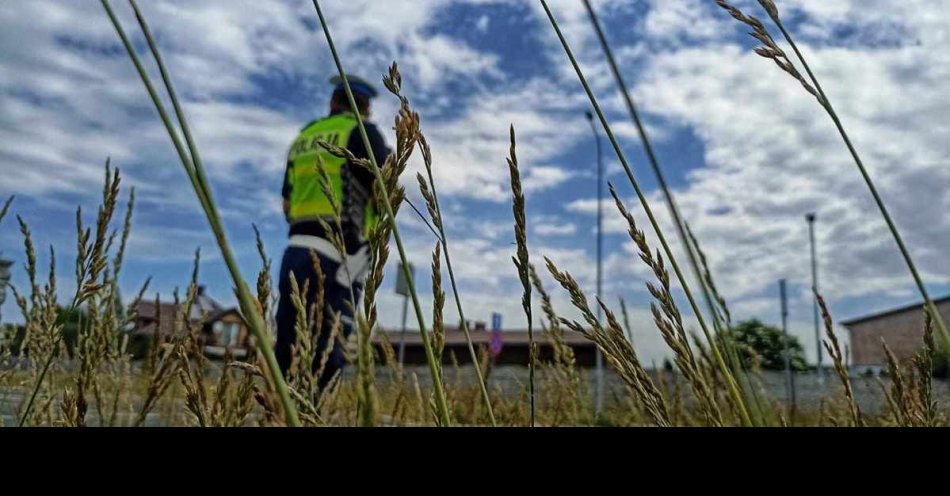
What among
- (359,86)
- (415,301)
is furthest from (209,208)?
(359,86)

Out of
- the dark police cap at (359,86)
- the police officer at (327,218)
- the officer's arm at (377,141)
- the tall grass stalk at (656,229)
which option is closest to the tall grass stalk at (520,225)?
the tall grass stalk at (656,229)

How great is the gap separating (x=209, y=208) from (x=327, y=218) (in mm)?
4493

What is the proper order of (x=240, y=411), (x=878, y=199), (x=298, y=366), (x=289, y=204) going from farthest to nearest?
1. (x=289, y=204)
2. (x=298, y=366)
3. (x=878, y=199)
4. (x=240, y=411)

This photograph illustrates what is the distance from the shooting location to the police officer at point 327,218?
4.88 metres

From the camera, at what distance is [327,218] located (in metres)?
5.09

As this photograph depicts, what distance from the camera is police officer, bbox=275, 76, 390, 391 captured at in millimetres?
4879

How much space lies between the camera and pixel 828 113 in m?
1.10

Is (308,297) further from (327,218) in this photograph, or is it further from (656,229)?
(656,229)

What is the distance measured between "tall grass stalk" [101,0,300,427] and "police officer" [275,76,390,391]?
12.7ft

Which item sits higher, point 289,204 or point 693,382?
point 289,204

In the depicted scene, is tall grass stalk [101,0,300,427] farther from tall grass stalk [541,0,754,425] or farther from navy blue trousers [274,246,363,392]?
navy blue trousers [274,246,363,392]

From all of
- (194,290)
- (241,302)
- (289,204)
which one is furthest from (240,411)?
(289,204)
